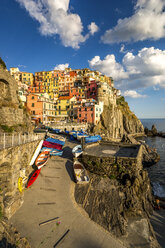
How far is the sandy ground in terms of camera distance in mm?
11094

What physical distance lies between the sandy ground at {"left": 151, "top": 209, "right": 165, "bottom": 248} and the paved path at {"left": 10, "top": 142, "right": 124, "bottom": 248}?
18.0ft

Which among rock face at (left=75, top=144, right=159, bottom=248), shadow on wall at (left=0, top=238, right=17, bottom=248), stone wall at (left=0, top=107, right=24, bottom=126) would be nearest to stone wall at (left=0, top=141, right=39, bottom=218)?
shadow on wall at (left=0, top=238, right=17, bottom=248)

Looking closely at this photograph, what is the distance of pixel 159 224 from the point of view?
12.8 m

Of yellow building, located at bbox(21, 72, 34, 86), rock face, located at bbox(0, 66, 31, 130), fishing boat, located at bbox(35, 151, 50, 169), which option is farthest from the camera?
yellow building, located at bbox(21, 72, 34, 86)

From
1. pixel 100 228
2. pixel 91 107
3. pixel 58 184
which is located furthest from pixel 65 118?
pixel 100 228

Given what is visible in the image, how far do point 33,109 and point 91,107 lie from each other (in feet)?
77.5

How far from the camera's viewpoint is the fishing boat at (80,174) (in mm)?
14023

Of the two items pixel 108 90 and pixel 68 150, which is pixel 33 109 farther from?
pixel 108 90

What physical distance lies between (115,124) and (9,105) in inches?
1822

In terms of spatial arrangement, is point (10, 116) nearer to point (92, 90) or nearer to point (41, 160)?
point (41, 160)

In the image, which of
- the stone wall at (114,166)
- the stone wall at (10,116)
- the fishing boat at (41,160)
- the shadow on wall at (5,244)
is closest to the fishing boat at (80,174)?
the stone wall at (114,166)

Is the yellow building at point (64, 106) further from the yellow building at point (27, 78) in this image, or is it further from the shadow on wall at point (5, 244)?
the shadow on wall at point (5, 244)

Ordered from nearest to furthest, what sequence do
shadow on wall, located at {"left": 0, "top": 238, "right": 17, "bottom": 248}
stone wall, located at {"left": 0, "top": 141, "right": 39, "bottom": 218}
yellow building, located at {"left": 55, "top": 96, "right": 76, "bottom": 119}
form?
shadow on wall, located at {"left": 0, "top": 238, "right": 17, "bottom": 248} → stone wall, located at {"left": 0, "top": 141, "right": 39, "bottom": 218} → yellow building, located at {"left": 55, "top": 96, "right": 76, "bottom": 119}

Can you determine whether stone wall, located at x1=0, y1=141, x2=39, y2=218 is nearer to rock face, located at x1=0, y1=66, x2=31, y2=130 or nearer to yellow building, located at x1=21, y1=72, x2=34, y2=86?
rock face, located at x1=0, y1=66, x2=31, y2=130
